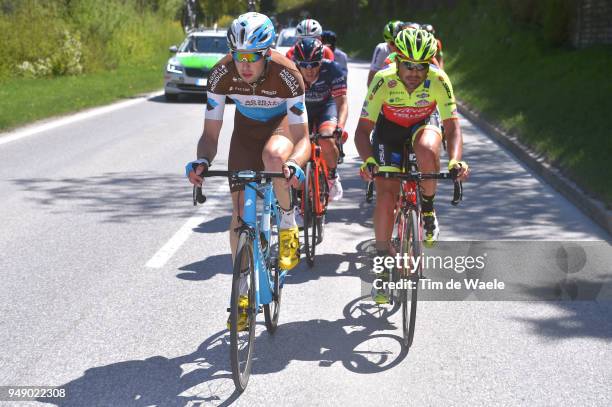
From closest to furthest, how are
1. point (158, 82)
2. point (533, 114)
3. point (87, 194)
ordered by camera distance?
point (87, 194) < point (533, 114) < point (158, 82)

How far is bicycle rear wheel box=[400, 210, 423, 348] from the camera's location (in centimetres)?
517

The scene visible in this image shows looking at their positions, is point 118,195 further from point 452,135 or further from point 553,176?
point 553,176

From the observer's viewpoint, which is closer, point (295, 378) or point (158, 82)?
point (295, 378)

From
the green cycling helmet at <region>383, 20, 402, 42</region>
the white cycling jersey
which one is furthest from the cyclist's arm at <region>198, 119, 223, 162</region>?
the white cycling jersey

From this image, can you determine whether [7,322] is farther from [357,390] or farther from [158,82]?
[158,82]

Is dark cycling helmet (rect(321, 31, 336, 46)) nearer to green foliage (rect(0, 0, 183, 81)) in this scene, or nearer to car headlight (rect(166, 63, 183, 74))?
car headlight (rect(166, 63, 183, 74))

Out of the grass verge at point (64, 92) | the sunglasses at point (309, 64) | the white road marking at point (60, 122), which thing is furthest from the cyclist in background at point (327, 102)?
the grass verge at point (64, 92)

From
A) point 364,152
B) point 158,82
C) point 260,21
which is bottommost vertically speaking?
point 158,82

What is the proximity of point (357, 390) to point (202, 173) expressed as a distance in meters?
1.43

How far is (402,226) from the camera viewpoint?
5.61 meters

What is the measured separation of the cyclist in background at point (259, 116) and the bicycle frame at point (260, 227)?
133 millimetres

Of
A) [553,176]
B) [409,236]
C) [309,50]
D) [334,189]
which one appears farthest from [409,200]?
[553,176]

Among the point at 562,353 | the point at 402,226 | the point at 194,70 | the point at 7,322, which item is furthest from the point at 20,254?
the point at 194,70

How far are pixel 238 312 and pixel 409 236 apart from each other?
136 centimetres
